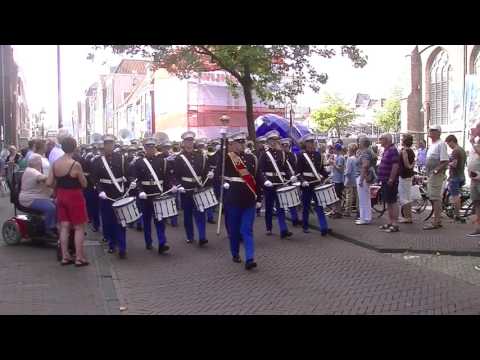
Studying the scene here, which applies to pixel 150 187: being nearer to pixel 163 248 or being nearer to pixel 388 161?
pixel 163 248

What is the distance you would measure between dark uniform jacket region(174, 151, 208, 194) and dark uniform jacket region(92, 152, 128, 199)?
1.08 metres

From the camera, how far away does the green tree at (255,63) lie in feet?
52.3

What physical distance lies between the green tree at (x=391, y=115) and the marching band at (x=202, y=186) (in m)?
62.9

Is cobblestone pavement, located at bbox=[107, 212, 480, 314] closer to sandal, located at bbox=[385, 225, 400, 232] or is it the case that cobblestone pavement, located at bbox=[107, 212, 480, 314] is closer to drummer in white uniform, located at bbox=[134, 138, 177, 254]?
drummer in white uniform, located at bbox=[134, 138, 177, 254]

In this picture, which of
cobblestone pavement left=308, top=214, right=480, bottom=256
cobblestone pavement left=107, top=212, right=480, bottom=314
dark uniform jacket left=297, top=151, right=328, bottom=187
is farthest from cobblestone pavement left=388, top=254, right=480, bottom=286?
dark uniform jacket left=297, top=151, right=328, bottom=187

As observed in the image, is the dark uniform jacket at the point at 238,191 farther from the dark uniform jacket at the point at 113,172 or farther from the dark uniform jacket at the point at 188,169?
the dark uniform jacket at the point at 113,172

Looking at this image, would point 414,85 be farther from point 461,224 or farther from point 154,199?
point 154,199

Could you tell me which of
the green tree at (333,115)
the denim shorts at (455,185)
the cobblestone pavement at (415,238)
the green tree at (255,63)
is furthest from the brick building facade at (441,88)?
the green tree at (333,115)

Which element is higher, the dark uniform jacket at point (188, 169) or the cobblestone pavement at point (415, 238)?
the dark uniform jacket at point (188, 169)

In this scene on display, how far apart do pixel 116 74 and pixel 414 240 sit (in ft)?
253

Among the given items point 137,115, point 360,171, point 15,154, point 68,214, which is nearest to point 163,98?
point 137,115

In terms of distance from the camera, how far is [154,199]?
905 centimetres

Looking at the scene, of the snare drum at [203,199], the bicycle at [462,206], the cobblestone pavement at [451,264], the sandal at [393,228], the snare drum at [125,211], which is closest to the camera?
the cobblestone pavement at [451,264]

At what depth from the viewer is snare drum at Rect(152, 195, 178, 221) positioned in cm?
891
